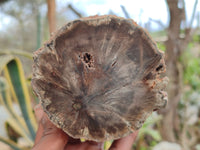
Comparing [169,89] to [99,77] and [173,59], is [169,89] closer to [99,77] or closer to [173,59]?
[173,59]

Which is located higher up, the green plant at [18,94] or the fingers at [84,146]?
the fingers at [84,146]

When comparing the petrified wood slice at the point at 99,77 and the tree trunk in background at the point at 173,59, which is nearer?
the petrified wood slice at the point at 99,77

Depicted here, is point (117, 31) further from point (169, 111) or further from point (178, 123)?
point (178, 123)

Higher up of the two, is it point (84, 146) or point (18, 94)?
point (84, 146)

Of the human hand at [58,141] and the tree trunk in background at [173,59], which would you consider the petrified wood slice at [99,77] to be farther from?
the tree trunk in background at [173,59]

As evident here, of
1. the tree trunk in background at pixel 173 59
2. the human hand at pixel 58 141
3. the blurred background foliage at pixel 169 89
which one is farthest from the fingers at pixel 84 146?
the tree trunk in background at pixel 173 59

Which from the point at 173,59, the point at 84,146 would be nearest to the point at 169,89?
the point at 173,59
